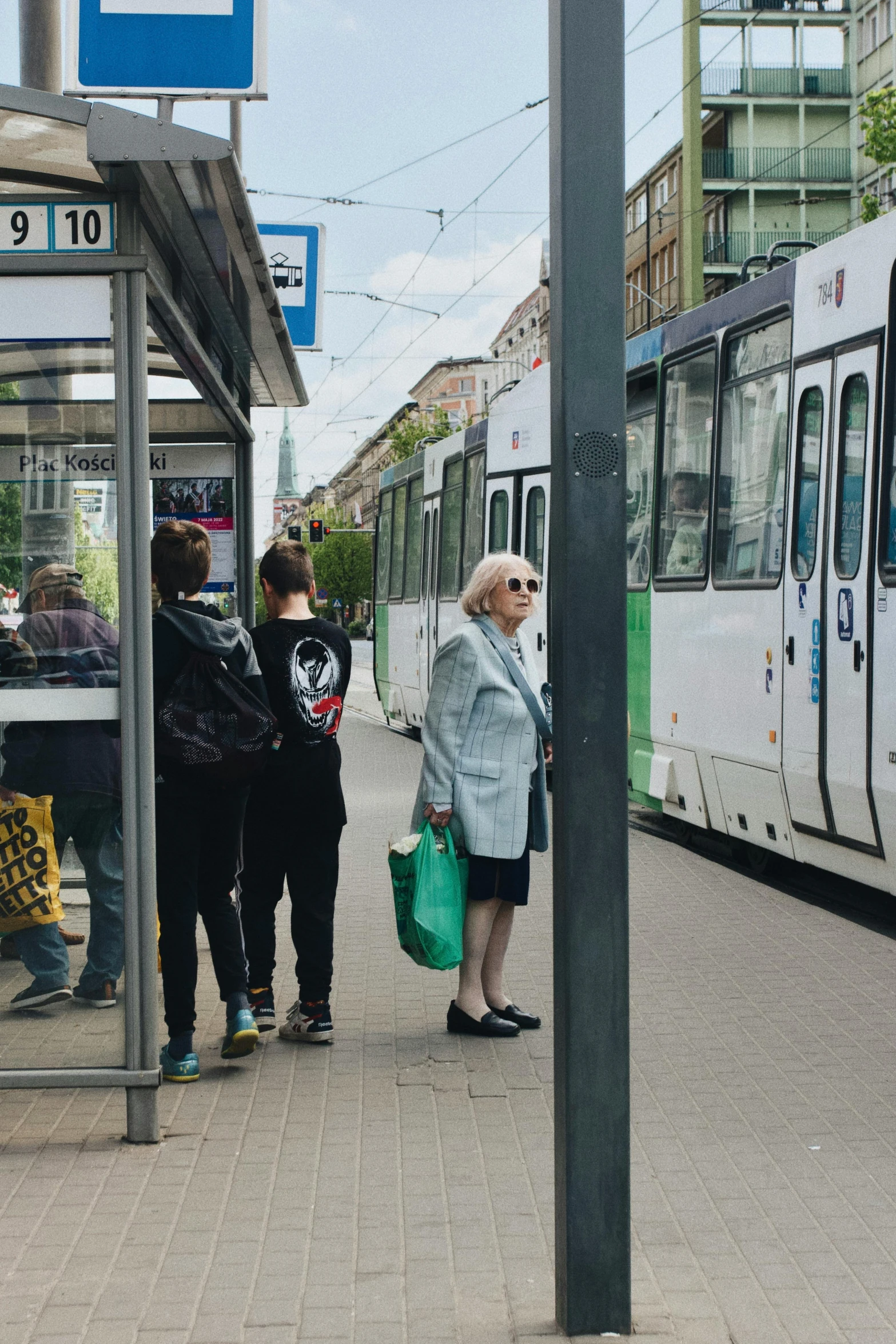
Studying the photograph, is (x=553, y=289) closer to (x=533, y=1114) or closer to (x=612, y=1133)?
(x=612, y=1133)

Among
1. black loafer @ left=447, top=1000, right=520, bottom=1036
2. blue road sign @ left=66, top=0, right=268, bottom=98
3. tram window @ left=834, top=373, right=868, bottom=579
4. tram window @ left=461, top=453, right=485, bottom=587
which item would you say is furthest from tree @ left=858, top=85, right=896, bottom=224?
black loafer @ left=447, top=1000, right=520, bottom=1036

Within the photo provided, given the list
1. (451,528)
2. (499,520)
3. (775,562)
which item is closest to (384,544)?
(451,528)

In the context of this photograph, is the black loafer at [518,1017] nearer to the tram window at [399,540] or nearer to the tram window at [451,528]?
the tram window at [451,528]

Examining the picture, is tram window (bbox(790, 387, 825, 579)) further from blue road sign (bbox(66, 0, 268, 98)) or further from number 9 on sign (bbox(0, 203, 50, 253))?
number 9 on sign (bbox(0, 203, 50, 253))

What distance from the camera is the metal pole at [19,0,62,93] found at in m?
8.43

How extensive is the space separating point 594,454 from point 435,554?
17.4 metres

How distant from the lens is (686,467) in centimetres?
1095

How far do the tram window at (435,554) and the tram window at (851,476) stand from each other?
1217 cm

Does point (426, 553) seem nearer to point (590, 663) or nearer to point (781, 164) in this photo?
point (590, 663)

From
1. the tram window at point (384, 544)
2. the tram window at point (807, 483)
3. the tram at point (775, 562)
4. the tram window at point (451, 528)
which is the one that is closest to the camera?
the tram at point (775, 562)

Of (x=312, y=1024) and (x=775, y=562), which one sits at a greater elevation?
(x=775, y=562)

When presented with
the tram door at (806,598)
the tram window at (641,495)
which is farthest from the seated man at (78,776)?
the tram window at (641,495)

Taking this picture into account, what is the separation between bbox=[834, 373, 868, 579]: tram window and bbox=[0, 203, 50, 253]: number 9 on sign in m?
4.59

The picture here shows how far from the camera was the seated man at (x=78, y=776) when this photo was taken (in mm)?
5047
